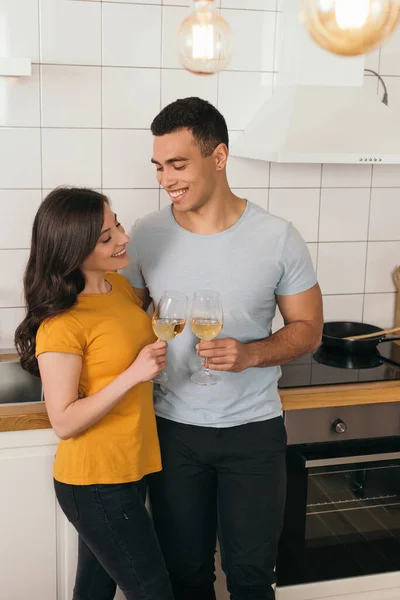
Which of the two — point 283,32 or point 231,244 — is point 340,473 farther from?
point 283,32

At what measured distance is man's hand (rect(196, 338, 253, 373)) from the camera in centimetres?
178

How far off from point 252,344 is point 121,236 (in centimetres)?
42

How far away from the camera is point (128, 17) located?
246cm

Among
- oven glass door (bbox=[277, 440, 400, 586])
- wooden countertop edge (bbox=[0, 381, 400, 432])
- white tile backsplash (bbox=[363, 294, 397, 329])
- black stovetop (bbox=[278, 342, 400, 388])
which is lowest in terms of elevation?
oven glass door (bbox=[277, 440, 400, 586])

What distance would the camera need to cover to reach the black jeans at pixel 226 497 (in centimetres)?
196

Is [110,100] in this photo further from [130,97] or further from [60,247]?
[60,247]

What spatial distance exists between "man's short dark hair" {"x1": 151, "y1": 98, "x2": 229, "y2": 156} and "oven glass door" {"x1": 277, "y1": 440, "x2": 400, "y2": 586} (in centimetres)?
95

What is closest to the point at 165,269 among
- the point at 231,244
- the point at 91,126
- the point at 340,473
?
the point at 231,244

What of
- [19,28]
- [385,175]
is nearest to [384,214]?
[385,175]

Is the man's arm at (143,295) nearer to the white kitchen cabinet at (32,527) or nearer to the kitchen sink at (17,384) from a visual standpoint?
the white kitchen cabinet at (32,527)

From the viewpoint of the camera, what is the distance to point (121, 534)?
1762 mm

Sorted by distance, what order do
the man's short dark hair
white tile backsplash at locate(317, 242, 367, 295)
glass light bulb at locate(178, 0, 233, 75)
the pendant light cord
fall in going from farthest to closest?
white tile backsplash at locate(317, 242, 367, 295)
the pendant light cord
the man's short dark hair
glass light bulb at locate(178, 0, 233, 75)

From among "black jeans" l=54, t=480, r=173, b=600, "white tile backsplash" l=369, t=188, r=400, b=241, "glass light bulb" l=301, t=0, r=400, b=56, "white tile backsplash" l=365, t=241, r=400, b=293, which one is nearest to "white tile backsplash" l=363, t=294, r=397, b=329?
"white tile backsplash" l=365, t=241, r=400, b=293

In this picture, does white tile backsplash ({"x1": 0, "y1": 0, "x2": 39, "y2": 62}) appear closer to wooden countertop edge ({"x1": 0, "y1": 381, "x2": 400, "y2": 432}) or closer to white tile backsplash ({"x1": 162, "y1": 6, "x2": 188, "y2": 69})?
white tile backsplash ({"x1": 162, "y1": 6, "x2": 188, "y2": 69})
